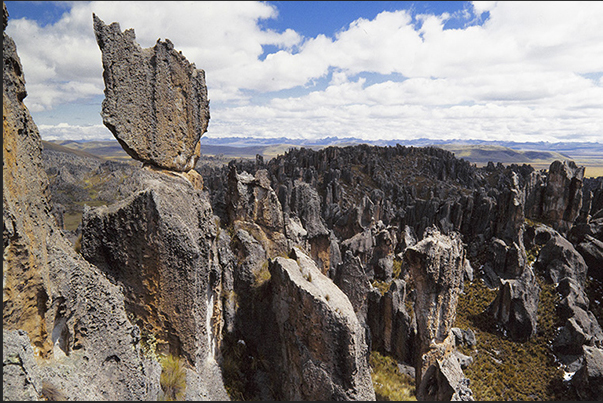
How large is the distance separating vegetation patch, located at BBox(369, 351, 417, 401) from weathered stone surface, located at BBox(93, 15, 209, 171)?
15287 millimetres

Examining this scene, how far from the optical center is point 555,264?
113 feet

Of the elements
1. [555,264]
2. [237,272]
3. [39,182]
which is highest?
[39,182]

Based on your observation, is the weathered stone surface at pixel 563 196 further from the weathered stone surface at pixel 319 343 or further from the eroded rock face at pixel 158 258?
the eroded rock face at pixel 158 258

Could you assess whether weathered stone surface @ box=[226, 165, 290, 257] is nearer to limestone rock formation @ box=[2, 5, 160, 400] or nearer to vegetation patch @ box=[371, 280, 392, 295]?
limestone rock formation @ box=[2, 5, 160, 400]

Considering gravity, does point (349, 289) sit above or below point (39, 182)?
below

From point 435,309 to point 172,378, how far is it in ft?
43.2

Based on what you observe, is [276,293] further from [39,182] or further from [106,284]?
[39,182]

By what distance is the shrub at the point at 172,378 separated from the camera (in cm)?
915

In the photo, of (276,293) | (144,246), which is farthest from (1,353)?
(276,293)

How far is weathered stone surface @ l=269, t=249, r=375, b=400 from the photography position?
397 inches

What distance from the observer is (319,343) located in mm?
10383

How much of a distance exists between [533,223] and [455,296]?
4185cm

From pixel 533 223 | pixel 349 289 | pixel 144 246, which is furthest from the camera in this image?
pixel 533 223

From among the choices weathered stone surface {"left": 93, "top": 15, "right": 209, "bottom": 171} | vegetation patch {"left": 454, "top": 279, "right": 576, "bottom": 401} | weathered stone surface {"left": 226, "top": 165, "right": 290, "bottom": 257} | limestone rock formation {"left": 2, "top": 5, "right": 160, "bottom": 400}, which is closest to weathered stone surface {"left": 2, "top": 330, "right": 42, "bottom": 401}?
limestone rock formation {"left": 2, "top": 5, "right": 160, "bottom": 400}
